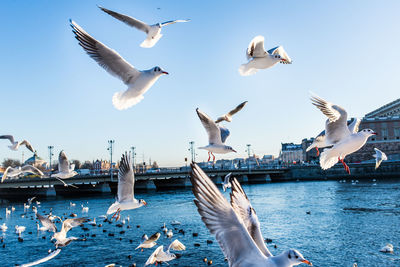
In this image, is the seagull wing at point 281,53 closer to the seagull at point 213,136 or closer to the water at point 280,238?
the seagull at point 213,136

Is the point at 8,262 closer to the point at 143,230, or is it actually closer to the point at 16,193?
the point at 143,230

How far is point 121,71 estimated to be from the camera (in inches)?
249

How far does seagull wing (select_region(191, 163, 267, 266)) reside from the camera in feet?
11.3

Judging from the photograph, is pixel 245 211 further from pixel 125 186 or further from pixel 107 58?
pixel 125 186

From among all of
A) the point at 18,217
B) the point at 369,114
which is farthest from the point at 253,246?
the point at 369,114

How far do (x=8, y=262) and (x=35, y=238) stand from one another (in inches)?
201

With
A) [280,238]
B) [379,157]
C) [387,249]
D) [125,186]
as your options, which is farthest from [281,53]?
[280,238]

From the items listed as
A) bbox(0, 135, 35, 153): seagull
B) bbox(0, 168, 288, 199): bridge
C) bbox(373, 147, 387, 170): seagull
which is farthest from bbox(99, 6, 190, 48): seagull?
bbox(0, 168, 288, 199): bridge

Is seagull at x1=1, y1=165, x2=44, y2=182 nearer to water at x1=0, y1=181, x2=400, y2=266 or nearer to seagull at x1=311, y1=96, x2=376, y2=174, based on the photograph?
water at x1=0, y1=181, x2=400, y2=266

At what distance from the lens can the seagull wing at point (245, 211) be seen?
4.30m

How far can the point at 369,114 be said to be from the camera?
115 m

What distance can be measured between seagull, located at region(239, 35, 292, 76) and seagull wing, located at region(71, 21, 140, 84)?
2355 mm

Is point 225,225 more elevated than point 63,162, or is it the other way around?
point 63,162

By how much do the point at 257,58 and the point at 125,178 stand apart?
3.72 metres
